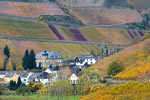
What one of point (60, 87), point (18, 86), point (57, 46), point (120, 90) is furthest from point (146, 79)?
point (57, 46)

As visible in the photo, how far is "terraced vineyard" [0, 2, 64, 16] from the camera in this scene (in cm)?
14945

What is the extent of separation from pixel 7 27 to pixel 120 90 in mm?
80966

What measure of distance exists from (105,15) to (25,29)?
46701mm

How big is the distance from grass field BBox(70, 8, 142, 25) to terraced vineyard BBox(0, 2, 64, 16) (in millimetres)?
7925

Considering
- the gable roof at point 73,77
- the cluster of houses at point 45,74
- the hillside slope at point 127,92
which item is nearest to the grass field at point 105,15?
the cluster of houses at point 45,74

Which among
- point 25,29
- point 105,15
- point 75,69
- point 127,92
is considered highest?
point 105,15

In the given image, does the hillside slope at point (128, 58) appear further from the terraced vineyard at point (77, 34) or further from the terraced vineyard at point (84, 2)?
the terraced vineyard at point (84, 2)

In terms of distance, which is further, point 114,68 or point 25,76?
point 25,76

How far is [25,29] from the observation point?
446ft

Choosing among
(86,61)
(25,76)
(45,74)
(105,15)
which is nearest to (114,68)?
(45,74)

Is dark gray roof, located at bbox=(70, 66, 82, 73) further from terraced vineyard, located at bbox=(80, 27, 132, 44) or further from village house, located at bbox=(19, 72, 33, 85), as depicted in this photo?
terraced vineyard, located at bbox=(80, 27, 132, 44)

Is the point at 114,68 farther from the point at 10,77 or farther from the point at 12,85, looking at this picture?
the point at 10,77

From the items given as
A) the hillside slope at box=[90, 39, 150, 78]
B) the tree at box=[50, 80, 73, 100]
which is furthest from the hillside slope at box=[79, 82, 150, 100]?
the hillside slope at box=[90, 39, 150, 78]

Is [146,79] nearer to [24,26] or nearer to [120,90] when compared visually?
[120,90]
